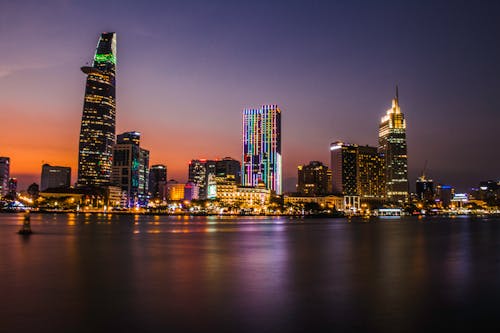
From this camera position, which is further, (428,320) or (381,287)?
(381,287)

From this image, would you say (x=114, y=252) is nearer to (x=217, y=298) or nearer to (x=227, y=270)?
(x=227, y=270)

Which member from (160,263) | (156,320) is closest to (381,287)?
(156,320)

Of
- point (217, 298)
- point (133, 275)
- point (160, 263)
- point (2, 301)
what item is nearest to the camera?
point (2, 301)

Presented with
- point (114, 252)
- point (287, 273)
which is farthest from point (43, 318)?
point (114, 252)

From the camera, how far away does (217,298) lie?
19969mm

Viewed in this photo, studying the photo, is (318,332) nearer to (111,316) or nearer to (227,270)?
(111,316)

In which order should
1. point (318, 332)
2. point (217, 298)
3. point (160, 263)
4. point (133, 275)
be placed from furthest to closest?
point (160, 263), point (133, 275), point (217, 298), point (318, 332)

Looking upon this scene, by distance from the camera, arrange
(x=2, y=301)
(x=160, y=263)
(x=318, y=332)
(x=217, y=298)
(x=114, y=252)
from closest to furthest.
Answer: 1. (x=318, y=332)
2. (x=2, y=301)
3. (x=217, y=298)
4. (x=160, y=263)
5. (x=114, y=252)

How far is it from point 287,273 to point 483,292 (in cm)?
1021

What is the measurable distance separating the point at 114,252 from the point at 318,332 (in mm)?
27889

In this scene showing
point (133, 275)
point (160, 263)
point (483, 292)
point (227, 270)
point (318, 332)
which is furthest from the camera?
point (160, 263)

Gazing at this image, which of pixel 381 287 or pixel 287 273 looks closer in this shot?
pixel 381 287

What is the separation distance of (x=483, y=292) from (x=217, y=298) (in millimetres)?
12325

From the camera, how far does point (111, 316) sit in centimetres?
1633
